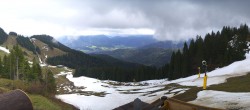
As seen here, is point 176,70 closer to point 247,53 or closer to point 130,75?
point 247,53

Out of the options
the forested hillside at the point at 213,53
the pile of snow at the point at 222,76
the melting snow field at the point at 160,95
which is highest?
the forested hillside at the point at 213,53

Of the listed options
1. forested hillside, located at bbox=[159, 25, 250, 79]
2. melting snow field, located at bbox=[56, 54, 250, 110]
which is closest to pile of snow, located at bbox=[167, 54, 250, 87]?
melting snow field, located at bbox=[56, 54, 250, 110]

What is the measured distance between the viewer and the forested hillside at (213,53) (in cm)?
8625

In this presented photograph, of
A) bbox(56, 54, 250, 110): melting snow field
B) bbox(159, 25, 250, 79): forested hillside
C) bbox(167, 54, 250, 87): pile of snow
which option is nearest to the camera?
bbox(56, 54, 250, 110): melting snow field

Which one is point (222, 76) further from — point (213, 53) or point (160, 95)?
point (213, 53)

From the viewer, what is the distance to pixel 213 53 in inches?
3757

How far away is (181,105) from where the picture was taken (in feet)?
16.8

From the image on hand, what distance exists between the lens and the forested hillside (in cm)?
8625

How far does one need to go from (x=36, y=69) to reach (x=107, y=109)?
203ft

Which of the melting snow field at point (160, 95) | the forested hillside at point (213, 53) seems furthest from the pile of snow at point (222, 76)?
the forested hillside at point (213, 53)

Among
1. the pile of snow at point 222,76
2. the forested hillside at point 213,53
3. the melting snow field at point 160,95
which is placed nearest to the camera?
the melting snow field at point 160,95

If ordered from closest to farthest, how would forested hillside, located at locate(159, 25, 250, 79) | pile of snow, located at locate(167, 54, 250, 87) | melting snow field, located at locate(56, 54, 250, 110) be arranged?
melting snow field, located at locate(56, 54, 250, 110)
pile of snow, located at locate(167, 54, 250, 87)
forested hillside, located at locate(159, 25, 250, 79)

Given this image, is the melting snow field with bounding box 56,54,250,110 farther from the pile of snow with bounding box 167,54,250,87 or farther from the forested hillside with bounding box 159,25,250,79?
the forested hillside with bounding box 159,25,250,79

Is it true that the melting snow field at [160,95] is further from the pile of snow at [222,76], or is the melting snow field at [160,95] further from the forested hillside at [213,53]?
the forested hillside at [213,53]
